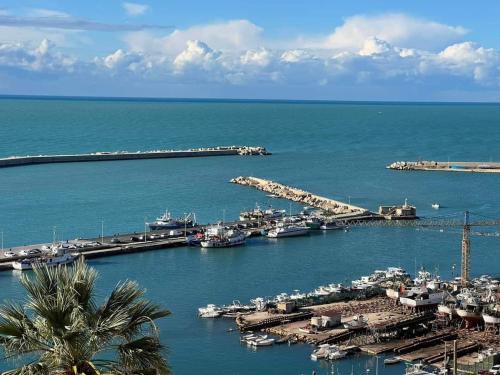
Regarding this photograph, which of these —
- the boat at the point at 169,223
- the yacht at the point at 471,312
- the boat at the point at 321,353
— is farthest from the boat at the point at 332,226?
the boat at the point at 321,353

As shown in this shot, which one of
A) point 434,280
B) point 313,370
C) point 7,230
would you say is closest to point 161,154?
point 7,230

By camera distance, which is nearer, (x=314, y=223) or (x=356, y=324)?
(x=356, y=324)

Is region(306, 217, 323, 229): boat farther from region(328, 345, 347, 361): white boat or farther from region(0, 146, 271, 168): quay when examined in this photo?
region(0, 146, 271, 168): quay

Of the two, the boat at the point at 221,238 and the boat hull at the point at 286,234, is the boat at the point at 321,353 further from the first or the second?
the boat hull at the point at 286,234

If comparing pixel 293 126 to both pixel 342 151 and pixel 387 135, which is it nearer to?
pixel 387 135

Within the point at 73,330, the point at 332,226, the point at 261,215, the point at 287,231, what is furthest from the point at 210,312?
the point at 73,330

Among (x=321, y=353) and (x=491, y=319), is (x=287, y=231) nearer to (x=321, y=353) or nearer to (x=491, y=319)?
(x=491, y=319)
